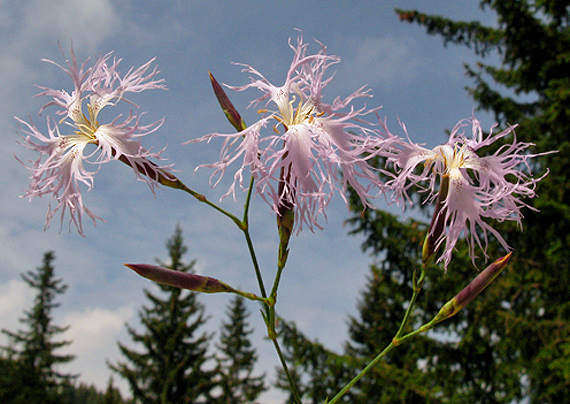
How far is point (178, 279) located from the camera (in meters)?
1.21

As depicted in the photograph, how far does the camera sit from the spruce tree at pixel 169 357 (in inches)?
696

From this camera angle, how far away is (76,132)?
142cm

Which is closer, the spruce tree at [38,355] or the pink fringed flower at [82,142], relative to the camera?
the pink fringed flower at [82,142]

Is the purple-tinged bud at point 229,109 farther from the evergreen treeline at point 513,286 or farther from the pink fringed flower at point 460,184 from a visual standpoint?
the evergreen treeline at point 513,286

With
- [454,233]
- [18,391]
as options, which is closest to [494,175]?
[454,233]

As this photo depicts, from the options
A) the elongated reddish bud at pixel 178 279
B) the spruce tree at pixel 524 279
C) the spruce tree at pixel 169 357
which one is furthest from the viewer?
the spruce tree at pixel 169 357

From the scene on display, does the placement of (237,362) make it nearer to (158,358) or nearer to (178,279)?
(158,358)

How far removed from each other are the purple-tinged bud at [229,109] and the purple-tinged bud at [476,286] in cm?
91

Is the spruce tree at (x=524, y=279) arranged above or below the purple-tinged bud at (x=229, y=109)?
above

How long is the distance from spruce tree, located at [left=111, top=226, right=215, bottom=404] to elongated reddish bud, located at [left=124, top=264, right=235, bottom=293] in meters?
17.8

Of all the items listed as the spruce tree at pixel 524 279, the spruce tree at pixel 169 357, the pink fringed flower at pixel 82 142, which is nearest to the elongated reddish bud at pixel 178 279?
the pink fringed flower at pixel 82 142

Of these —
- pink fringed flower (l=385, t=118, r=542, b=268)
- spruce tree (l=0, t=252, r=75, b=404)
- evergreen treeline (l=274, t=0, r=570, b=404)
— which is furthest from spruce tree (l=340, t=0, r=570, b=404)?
spruce tree (l=0, t=252, r=75, b=404)

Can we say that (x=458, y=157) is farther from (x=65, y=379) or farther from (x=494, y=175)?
(x=65, y=379)

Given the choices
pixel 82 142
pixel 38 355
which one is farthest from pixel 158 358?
pixel 82 142
